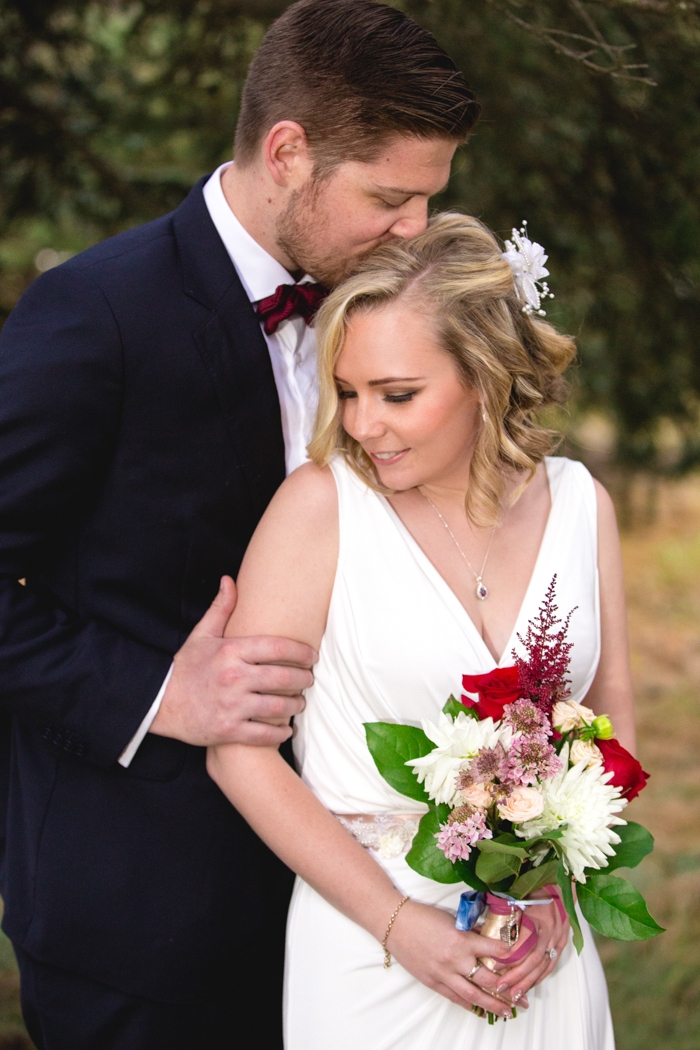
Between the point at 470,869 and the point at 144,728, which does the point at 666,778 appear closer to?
the point at 470,869

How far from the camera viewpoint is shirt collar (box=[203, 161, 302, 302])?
2.28 m

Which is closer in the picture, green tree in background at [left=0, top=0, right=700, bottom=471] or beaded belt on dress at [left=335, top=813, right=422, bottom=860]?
beaded belt on dress at [left=335, top=813, right=422, bottom=860]

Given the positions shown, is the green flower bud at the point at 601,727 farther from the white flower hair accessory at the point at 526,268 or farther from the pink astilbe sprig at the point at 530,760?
the white flower hair accessory at the point at 526,268

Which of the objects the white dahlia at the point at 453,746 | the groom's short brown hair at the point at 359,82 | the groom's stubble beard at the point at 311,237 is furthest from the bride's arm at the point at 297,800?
the groom's short brown hair at the point at 359,82

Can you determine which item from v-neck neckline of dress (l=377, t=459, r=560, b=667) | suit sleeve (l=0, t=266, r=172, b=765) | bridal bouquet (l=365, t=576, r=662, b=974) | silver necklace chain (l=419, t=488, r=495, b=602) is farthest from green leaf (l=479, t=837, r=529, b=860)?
suit sleeve (l=0, t=266, r=172, b=765)

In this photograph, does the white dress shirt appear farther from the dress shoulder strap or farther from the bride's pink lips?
the dress shoulder strap

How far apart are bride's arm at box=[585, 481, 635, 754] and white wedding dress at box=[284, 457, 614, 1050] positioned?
0.13 meters

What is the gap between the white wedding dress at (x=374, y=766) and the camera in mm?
2176

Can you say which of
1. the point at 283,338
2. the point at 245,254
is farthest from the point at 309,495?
the point at 245,254

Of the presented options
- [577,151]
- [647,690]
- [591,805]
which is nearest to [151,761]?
[591,805]

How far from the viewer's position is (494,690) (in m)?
1.84

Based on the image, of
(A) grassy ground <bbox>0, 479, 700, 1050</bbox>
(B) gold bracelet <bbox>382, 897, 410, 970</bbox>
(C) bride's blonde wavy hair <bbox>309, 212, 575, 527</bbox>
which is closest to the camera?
(B) gold bracelet <bbox>382, 897, 410, 970</bbox>

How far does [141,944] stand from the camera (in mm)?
2166

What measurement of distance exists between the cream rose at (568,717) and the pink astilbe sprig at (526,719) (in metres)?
0.05
